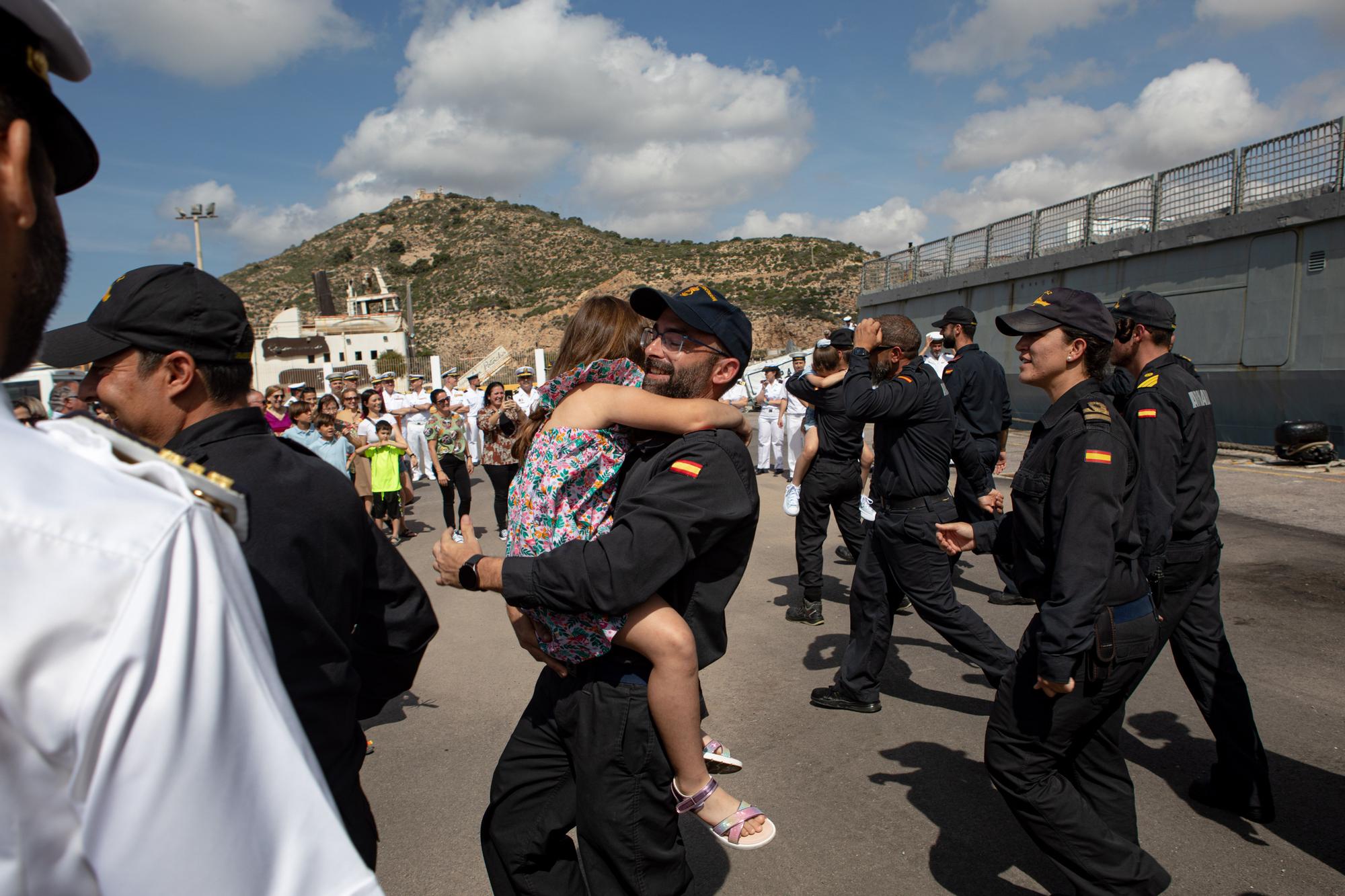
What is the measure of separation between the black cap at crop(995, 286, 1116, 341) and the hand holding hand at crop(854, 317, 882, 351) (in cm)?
180

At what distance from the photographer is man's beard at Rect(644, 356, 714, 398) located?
2410 mm

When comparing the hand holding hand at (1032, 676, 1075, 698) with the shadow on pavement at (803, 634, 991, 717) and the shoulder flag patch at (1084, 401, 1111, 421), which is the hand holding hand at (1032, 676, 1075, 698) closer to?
the shoulder flag patch at (1084, 401, 1111, 421)

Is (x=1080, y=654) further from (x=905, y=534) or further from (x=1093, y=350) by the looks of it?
(x=905, y=534)

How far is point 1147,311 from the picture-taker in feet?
13.0

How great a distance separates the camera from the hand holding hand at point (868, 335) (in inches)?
193

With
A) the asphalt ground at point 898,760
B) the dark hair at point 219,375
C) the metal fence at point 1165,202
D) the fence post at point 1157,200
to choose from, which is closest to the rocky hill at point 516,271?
the metal fence at point 1165,202

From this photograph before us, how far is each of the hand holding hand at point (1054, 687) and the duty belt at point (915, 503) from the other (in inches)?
76.7

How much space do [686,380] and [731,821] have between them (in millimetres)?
1263

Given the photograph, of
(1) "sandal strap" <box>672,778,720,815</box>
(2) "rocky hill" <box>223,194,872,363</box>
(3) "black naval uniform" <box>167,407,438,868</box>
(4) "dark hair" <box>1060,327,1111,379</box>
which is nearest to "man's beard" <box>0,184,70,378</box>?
(3) "black naval uniform" <box>167,407,438,868</box>

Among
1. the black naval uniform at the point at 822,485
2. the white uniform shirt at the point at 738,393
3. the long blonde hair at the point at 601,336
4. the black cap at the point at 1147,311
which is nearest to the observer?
the long blonde hair at the point at 601,336

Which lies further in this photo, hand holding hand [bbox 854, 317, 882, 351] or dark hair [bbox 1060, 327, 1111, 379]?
hand holding hand [bbox 854, 317, 882, 351]

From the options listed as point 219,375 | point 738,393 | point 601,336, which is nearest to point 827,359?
point 601,336

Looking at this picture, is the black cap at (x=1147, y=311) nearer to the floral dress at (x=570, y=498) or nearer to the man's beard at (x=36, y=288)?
the floral dress at (x=570, y=498)

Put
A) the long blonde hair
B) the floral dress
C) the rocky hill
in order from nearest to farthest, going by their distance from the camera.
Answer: the floral dress < the long blonde hair < the rocky hill
